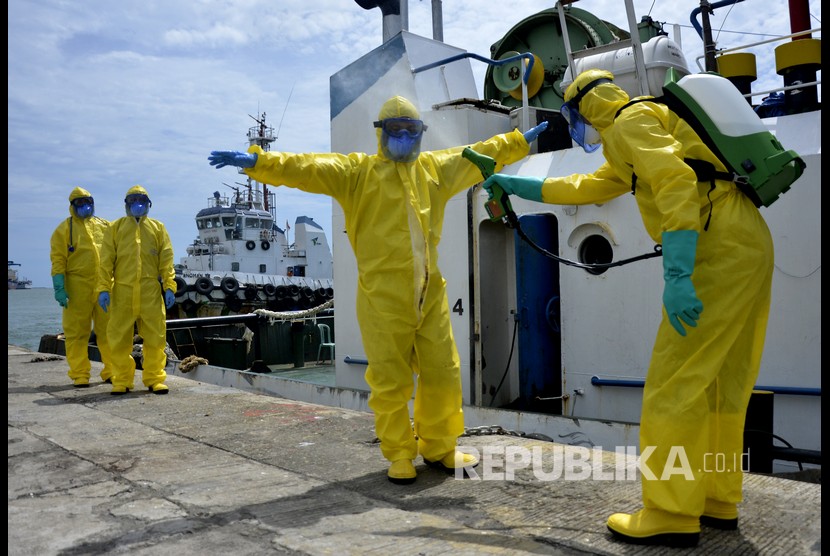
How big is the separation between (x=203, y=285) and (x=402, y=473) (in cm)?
2052

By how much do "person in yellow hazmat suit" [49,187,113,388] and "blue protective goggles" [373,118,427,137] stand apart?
462cm

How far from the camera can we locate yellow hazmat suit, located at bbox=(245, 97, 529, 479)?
10.3 feet

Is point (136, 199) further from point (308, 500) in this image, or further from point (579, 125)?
point (579, 125)

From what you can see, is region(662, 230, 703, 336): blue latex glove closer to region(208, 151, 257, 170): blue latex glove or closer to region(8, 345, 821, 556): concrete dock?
region(8, 345, 821, 556): concrete dock

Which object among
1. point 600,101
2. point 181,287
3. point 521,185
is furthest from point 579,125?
point 181,287

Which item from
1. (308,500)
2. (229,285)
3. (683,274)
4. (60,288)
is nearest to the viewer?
(683,274)

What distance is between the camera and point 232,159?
311 centimetres

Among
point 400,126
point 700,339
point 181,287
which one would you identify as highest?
point 400,126

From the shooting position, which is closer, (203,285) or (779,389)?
(779,389)

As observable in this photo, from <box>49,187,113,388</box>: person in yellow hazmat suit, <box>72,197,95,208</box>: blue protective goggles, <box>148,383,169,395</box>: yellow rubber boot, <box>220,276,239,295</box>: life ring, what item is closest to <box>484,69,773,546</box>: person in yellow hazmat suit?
<box>148,383,169,395</box>: yellow rubber boot

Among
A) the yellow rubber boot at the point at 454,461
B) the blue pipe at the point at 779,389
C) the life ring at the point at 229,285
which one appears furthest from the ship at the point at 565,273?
the life ring at the point at 229,285

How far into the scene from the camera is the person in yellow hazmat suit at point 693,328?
7.29 feet

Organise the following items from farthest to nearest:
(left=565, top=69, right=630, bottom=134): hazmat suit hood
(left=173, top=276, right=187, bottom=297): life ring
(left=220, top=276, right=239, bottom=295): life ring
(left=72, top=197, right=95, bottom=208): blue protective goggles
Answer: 1. (left=220, top=276, right=239, bottom=295): life ring
2. (left=173, top=276, right=187, bottom=297): life ring
3. (left=72, top=197, right=95, bottom=208): blue protective goggles
4. (left=565, top=69, right=630, bottom=134): hazmat suit hood

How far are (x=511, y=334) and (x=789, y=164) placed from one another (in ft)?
12.6
